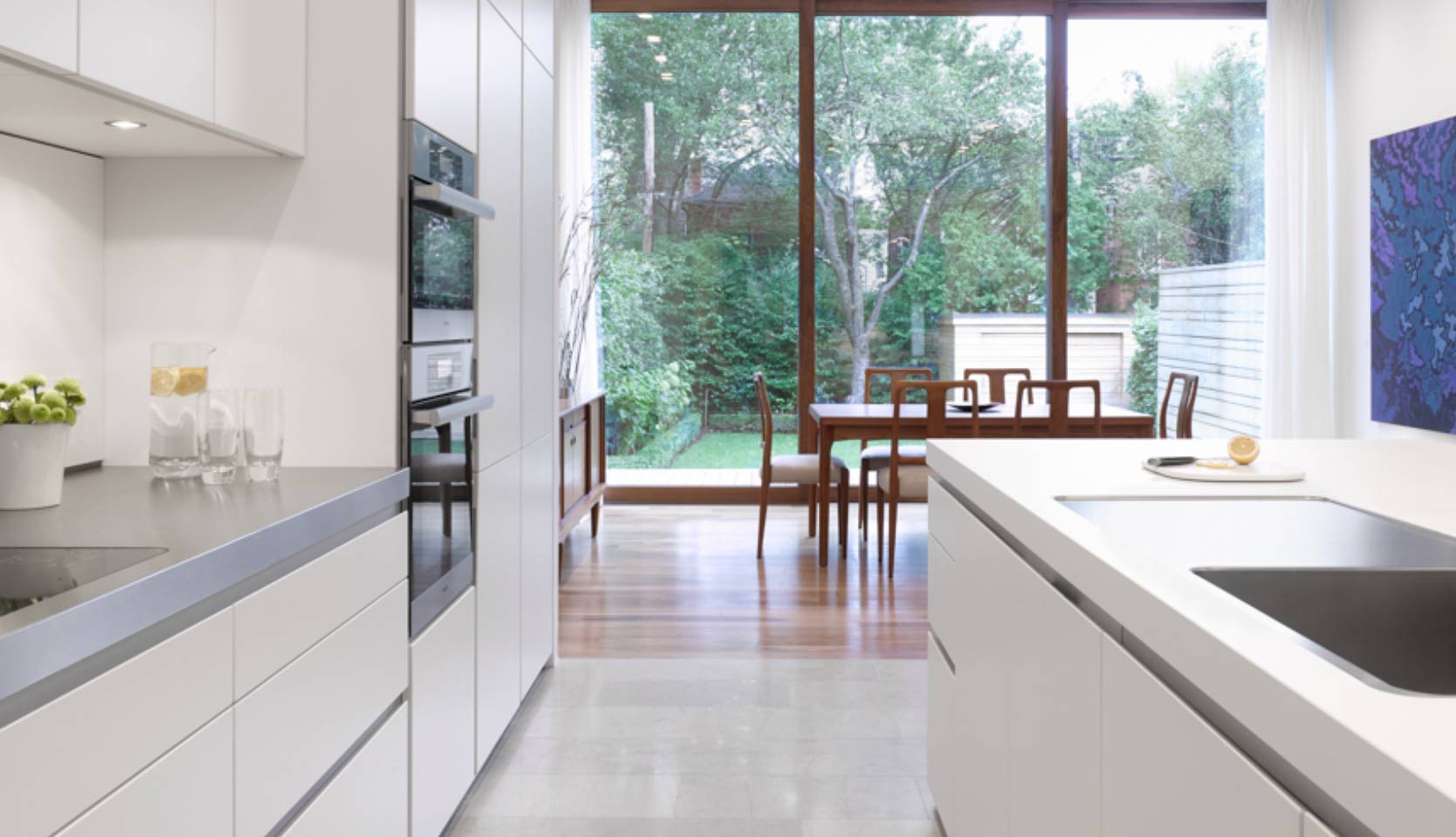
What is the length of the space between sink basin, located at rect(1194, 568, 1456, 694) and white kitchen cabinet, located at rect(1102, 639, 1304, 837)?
0.21m

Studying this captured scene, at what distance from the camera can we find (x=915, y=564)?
17.9 feet

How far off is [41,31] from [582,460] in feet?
14.0

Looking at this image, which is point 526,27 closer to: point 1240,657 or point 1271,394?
point 1240,657

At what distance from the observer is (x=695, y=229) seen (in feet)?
23.1

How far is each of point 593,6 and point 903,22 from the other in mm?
1884

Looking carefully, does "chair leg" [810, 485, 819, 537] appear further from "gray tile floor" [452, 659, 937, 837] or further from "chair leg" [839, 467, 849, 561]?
"gray tile floor" [452, 659, 937, 837]

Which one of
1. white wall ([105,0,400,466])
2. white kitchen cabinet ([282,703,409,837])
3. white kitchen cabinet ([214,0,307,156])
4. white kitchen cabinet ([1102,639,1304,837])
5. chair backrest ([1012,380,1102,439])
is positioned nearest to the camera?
white kitchen cabinet ([1102,639,1304,837])

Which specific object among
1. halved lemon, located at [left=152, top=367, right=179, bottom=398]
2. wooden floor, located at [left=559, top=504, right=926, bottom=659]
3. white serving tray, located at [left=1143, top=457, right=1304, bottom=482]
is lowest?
wooden floor, located at [left=559, top=504, right=926, bottom=659]

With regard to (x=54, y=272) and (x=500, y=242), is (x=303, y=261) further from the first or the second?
(x=500, y=242)

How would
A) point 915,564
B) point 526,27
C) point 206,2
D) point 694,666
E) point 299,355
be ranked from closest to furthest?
point 206,2 → point 299,355 → point 526,27 → point 694,666 → point 915,564

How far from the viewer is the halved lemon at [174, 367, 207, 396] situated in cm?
204

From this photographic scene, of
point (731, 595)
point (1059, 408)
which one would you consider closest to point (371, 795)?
point (731, 595)

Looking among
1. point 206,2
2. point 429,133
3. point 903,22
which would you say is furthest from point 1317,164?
point 206,2

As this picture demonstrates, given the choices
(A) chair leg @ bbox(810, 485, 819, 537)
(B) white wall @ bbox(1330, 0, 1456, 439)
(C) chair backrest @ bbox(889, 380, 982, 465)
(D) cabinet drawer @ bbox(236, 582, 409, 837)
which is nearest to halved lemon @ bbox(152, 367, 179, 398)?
(D) cabinet drawer @ bbox(236, 582, 409, 837)
